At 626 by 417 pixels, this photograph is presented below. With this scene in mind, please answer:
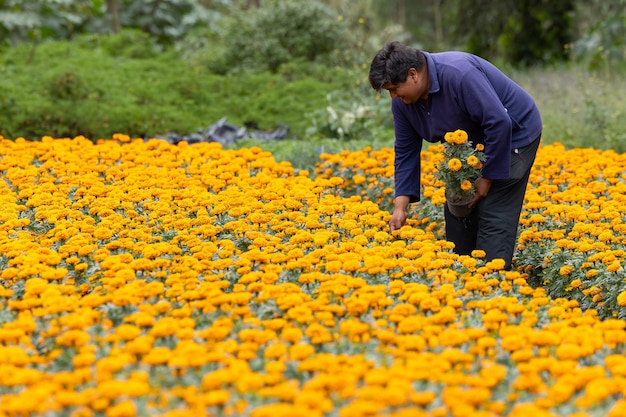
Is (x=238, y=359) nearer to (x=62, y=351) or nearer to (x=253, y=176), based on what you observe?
(x=62, y=351)

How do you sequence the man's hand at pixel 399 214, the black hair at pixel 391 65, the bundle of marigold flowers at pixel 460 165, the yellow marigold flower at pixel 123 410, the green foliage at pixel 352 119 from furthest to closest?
the green foliage at pixel 352 119
the man's hand at pixel 399 214
the bundle of marigold flowers at pixel 460 165
the black hair at pixel 391 65
the yellow marigold flower at pixel 123 410

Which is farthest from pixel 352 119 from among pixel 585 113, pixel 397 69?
pixel 397 69

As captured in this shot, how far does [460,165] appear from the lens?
5.06 meters

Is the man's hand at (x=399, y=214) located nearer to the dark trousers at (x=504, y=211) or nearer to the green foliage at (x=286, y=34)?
the dark trousers at (x=504, y=211)

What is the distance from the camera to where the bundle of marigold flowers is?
16.5ft

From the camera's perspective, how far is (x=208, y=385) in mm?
2924

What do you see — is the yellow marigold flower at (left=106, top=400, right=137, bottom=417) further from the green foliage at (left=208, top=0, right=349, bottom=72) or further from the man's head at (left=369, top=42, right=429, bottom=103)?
the green foliage at (left=208, top=0, right=349, bottom=72)

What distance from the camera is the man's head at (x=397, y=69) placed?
480 centimetres

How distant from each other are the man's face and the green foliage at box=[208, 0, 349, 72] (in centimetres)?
941

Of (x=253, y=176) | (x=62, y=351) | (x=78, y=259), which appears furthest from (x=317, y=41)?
(x=62, y=351)

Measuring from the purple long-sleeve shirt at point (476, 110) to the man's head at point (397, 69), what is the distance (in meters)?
0.15

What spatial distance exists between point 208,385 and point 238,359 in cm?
34

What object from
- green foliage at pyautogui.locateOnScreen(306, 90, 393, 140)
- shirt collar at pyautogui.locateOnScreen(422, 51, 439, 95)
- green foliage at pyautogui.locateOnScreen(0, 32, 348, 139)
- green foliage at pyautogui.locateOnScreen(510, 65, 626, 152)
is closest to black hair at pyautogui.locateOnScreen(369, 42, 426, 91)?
shirt collar at pyautogui.locateOnScreen(422, 51, 439, 95)

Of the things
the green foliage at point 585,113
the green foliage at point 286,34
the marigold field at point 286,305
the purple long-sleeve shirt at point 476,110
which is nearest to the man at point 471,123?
the purple long-sleeve shirt at point 476,110
